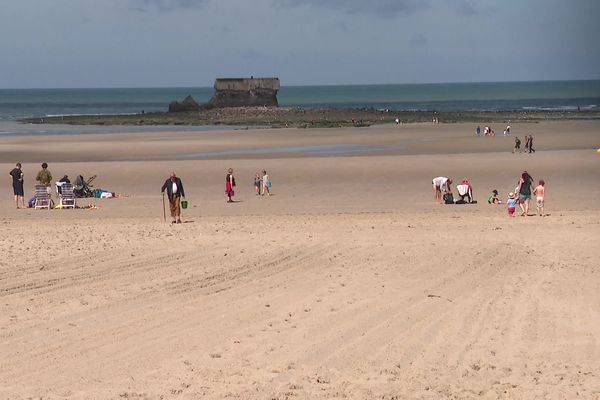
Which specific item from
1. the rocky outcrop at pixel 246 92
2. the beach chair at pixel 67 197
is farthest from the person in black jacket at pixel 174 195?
the rocky outcrop at pixel 246 92

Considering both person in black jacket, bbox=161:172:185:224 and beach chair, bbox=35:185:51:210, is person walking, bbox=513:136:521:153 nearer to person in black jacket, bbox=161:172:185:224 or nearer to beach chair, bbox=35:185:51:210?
beach chair, bbox=35:185:51:210

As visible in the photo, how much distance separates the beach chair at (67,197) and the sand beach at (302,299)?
0.85 meters

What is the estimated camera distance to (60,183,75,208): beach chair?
2555cm

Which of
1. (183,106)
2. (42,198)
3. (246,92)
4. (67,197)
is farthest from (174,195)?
(246,92)

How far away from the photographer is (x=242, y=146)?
52.8 m

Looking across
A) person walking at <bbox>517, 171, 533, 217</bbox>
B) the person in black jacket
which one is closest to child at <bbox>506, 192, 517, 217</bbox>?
person walking at <bbox>517, 171, 533, 217</bbox>

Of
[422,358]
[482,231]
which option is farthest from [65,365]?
[482,231]

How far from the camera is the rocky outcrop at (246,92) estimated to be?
112m

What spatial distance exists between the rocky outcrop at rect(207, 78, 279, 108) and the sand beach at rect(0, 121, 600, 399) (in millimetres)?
84178

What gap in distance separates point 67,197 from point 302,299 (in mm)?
14249

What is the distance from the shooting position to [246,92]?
370 feet

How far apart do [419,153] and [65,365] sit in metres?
36.5

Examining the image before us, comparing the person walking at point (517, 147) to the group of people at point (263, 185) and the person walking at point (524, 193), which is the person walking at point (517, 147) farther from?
the person walking at point (524, 193)

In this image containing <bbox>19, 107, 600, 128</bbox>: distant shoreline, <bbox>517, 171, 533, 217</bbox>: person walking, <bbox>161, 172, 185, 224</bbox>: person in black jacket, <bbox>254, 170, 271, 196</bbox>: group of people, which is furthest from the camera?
<bbox>19, 107, 600, 128</bbox>: distant shoreline
